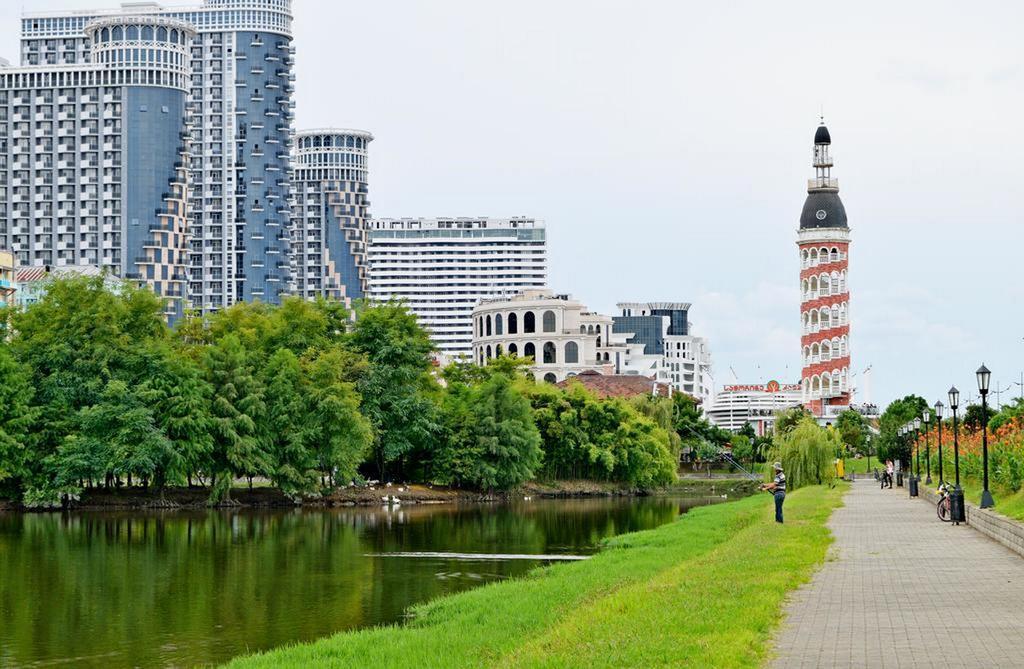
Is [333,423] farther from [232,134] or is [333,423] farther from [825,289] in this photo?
[232,134]

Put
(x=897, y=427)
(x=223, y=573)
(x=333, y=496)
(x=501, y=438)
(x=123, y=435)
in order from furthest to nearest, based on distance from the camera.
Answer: (x=897, y=427), (x=501, y=438), (x=333, y=496), (x=123, y=435), (x=223, y=573)

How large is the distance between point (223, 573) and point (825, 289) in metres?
137

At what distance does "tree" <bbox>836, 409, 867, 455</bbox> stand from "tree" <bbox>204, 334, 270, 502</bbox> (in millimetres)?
74719

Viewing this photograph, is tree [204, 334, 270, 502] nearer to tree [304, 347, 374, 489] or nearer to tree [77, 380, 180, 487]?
tree [304, 347, 374, 489]

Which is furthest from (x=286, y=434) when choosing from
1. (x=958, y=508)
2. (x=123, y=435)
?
(x=958, y=508)

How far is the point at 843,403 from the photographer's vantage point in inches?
6693

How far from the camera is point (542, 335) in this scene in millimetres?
160750

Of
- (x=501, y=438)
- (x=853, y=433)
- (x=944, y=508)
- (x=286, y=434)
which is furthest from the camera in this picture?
(x=853, y=433)

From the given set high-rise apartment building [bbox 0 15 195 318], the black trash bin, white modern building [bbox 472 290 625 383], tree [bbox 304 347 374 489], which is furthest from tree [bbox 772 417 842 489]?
high-rise apartment building [bbox 0 15 195 318]

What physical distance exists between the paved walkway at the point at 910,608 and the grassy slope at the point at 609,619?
1.65ft

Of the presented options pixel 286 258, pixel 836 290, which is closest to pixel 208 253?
pixel 286 258

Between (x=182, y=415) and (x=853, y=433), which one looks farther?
(x=853, y=433)

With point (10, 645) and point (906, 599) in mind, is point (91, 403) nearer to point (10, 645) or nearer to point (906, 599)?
point (10, 645)

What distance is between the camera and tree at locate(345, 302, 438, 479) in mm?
84062
